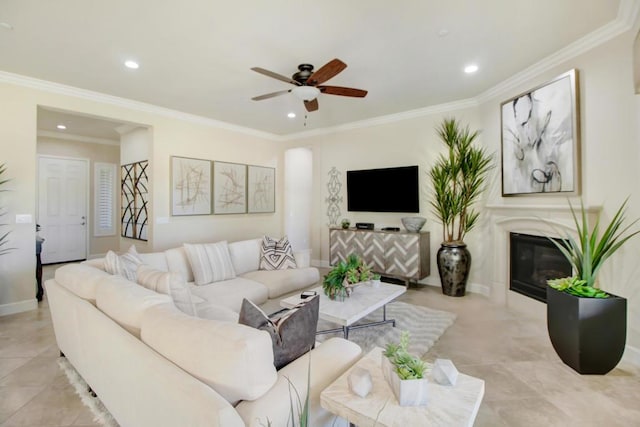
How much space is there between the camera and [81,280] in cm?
199

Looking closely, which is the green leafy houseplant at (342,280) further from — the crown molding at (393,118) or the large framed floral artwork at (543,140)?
the crown molding at (393,118)

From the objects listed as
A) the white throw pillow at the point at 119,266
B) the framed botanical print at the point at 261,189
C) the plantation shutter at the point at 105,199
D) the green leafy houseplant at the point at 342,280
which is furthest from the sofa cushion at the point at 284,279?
the plantation shutter at the point at 105,199

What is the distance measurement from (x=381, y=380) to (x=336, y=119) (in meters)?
4.61

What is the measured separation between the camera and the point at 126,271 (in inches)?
93.5

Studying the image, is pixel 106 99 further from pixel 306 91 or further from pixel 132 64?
pixel 306 91

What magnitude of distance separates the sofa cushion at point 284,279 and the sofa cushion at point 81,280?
5.52 ft

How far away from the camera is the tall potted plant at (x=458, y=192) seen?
4035mm

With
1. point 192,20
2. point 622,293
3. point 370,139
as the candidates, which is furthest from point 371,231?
point 192,20

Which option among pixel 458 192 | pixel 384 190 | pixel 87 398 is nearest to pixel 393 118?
pixel 384 190

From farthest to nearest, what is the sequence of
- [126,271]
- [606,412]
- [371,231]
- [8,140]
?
[371,231] → [8,140] → [126,271] → [606,412]

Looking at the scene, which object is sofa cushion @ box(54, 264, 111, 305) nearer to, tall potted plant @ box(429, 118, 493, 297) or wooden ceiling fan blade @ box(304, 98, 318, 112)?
wooden ceiling fan blade @ box(304, 98, 318, 112)

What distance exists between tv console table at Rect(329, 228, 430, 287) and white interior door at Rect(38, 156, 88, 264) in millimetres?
5754

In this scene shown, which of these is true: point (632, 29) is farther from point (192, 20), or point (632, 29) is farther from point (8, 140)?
point (8, 140)

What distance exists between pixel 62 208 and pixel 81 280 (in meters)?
5.74
